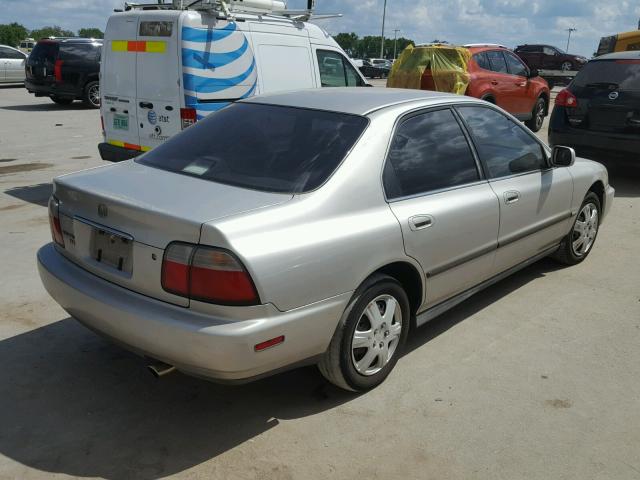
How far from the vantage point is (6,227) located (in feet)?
20.9

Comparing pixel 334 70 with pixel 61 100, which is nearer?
pixel 334 70

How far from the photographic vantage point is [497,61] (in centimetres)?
1262

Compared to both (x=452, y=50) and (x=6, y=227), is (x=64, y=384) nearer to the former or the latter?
(x=6, y=227)

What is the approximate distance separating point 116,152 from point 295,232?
5453 millimetres

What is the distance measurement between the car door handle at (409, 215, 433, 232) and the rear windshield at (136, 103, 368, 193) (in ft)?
1.71

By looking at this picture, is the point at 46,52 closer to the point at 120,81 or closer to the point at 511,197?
the point at 120,81

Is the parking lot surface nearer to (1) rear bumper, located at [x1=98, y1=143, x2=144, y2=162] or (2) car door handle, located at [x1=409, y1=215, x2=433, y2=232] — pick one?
(2) car door handle, located at [x1=409, y1=215, x2=433, y2=232]

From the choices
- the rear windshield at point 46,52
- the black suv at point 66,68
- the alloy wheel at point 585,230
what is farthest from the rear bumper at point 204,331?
the rear windshield at point 46,52

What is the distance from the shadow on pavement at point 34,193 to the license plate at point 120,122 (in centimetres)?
114

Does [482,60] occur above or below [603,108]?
above

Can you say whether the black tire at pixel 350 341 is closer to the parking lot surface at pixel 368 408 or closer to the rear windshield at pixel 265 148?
the parking lot surface at pixel 368 408

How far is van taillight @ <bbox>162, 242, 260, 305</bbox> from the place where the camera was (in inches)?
105

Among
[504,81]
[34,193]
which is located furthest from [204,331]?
[504,81]

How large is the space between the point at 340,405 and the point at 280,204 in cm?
113
